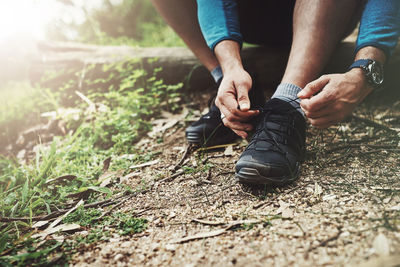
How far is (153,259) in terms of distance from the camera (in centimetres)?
94

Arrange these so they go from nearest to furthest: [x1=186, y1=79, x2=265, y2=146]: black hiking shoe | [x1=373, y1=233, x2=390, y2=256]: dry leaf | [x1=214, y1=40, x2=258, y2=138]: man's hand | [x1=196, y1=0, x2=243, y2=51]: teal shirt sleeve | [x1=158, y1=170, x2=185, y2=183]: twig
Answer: [x1=373, y1=233, x2=390, y2=256]: dry leaf → [x1=214, y1=40, x2=258, y2=138]: man's hand → [x1=158, y1=170, x2=185, y2=183]: twig → [x1=196, y1=0, x2=243, y2=51]: teal shirt sleeve → [x1=186, y1=79, x2=265, y2=146]: black hiking shoe

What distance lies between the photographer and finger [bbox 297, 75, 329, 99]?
117 centimetres

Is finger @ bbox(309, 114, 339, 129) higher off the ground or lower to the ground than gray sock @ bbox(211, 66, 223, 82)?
lower

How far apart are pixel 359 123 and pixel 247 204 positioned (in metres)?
1.12

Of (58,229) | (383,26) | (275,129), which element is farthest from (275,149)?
(58,229)

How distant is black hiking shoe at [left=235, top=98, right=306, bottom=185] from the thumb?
6.1 inches

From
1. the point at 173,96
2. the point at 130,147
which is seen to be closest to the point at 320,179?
the point at 130,147

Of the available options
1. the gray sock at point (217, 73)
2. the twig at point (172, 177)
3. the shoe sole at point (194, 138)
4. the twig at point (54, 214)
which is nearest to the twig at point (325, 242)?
the twig at point (172, 177)

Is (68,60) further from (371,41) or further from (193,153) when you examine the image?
(371,41)

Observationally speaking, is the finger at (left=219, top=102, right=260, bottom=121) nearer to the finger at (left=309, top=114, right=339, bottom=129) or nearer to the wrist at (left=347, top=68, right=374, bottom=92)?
the finger at (left=309, top=114, right=339, bottom=129)

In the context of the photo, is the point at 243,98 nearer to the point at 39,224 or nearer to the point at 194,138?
the point at 194,138

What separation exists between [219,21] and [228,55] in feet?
0.78

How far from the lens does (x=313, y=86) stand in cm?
117

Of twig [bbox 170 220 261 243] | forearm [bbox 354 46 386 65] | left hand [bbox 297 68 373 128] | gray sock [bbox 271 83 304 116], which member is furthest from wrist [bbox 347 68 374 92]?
twig [bbox 170 220 261 243]
